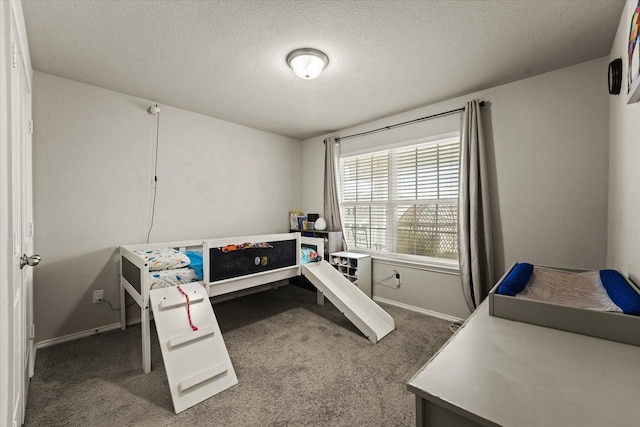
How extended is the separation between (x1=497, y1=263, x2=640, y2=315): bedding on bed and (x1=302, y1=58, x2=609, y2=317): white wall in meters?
0.67

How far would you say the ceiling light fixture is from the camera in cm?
195

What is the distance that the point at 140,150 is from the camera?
279 cm

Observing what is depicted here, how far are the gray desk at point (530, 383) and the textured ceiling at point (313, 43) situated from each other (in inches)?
70.2

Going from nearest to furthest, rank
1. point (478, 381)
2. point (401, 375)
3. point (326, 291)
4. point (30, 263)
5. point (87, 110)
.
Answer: point (478, 381) < point (30, 263) < point (401, 375) < point (87, 110) < point (326, 291)

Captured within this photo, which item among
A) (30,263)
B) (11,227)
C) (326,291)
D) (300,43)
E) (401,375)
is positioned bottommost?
(401,375)

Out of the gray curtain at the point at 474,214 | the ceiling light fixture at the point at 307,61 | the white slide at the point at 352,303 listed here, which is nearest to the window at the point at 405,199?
the gray curtain at the point at 474,214

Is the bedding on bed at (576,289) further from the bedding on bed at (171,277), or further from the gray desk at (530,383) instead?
the bedding on bed at (171,277)

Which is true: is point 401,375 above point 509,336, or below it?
below

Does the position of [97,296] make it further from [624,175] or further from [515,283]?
[624,175]

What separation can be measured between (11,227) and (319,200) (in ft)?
11.0

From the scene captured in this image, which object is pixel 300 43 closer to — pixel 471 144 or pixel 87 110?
pixel 471 144

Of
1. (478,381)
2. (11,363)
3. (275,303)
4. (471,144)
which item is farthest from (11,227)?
(471,144)

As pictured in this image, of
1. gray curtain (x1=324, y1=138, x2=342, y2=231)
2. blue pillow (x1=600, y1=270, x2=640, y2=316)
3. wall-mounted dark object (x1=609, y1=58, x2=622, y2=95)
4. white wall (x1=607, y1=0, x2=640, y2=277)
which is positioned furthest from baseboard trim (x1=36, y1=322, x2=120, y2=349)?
wall-mounted dark object (x1=609, y1=58, x2=622, y2=95)

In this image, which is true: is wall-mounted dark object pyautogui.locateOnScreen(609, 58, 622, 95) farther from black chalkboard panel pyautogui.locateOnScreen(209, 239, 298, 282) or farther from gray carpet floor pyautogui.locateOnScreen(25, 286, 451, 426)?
black chalkboard panel pyautogui.locateOnScreen(209, 239, 298, 282)
